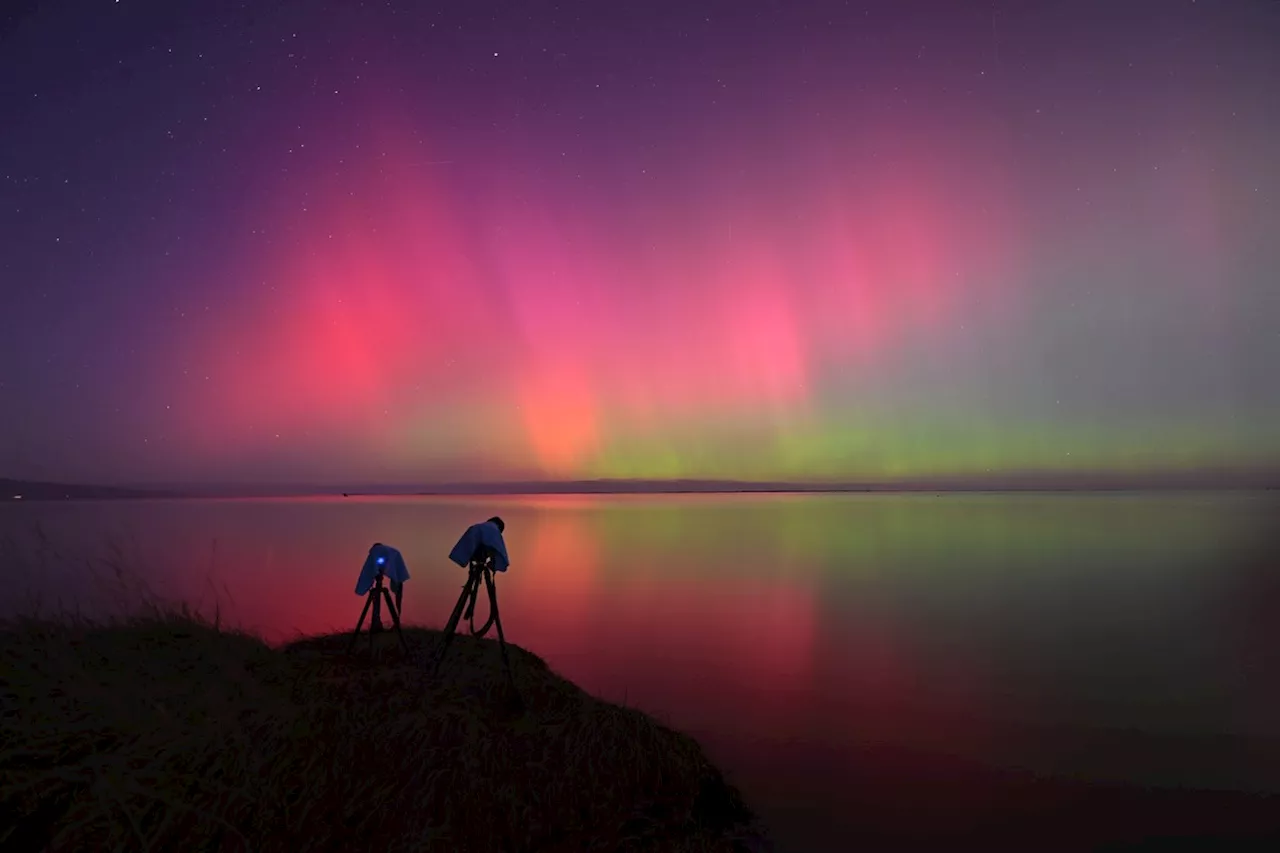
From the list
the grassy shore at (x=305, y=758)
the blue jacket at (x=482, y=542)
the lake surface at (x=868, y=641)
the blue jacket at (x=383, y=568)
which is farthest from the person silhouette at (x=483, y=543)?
the lake surface at (x=868, y=641)

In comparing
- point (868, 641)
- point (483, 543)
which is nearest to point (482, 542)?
point (483, 543)

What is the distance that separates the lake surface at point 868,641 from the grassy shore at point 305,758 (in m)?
2.24

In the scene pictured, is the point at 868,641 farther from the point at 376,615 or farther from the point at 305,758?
the point at 305,758

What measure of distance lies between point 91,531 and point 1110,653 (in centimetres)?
8998

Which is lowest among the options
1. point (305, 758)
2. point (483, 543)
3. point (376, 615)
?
point (305, 758)

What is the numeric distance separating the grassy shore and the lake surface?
7.34ft

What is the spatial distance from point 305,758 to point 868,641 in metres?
22.6

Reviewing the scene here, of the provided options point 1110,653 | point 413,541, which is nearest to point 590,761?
point 1110,653

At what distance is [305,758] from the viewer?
655 cm

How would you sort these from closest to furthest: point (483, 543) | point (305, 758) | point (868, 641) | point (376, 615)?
point (305, 758) → point (483, 543) → point (376, 615) → point (868, 641)

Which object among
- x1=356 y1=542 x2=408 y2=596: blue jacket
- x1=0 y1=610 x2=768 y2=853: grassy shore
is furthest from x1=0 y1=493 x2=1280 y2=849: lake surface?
x1=356 y1=542 x2=408 y2=596: blue jacket

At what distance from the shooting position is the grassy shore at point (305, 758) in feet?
17.9

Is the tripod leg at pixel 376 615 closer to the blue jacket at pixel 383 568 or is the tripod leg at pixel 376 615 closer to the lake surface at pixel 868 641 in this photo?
the blue jacket at pixel 383 568

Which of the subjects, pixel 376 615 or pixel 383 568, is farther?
pixel 376 615
